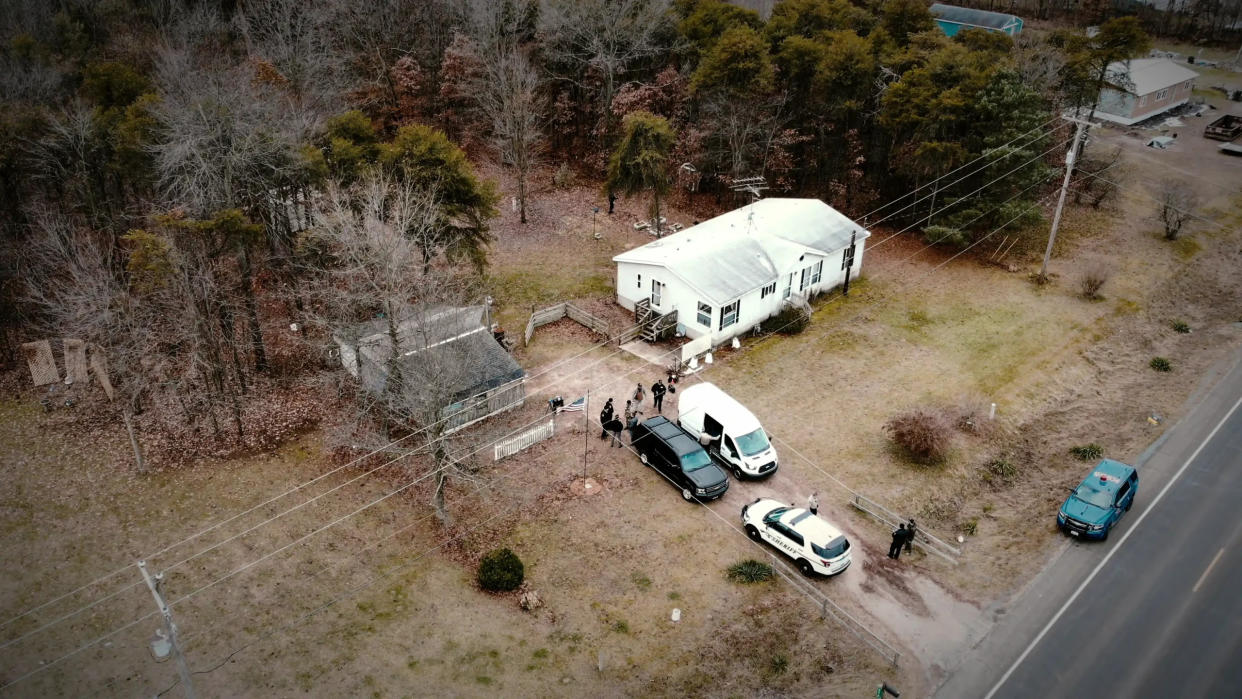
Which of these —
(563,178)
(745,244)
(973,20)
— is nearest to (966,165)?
(745,244)

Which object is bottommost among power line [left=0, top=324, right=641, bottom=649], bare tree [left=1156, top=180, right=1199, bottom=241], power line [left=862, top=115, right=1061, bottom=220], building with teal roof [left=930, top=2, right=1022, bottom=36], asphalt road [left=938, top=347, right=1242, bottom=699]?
power line [left=0, top=324, right=641, bottom=649]

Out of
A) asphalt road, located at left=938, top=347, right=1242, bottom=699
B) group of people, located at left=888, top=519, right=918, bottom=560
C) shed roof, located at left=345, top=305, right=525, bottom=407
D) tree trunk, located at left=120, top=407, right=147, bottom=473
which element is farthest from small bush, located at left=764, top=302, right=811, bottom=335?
tree trunk, located at left=120, top=407, right=147, bottom=473

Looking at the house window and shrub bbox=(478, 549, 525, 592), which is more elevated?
the house window

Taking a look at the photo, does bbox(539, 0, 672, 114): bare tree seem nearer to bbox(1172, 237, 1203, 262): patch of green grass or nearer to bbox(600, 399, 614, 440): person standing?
bbox(600, 399, 614, 440): person standing

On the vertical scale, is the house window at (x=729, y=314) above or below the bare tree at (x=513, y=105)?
below

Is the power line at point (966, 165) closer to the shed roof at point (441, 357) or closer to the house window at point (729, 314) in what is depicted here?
the house window at point (729, 314)

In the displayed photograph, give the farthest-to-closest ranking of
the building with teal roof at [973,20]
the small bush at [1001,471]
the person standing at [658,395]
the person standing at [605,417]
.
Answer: the building with teal roof at [973,20], the person standing at [658,395], the person standing at [605,417], the small bush at [1001,471]

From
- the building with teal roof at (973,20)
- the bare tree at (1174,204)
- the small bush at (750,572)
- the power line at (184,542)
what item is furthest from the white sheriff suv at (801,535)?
the building with teal roof at (973,20)
